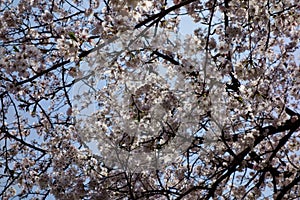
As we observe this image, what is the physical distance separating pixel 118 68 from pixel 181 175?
248cm

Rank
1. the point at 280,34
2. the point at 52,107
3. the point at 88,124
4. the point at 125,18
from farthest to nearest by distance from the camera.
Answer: the point at 52,107
the point at 280,34
the point at 88,124
the point at 125,18

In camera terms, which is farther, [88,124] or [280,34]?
[280,34]

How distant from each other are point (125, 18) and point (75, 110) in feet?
6.17

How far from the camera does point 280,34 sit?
5.64 metres

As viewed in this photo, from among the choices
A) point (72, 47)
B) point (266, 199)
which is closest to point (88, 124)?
point (72, 47)

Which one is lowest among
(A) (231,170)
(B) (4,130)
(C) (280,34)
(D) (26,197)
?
(A) (231,170)

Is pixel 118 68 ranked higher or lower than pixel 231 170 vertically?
higher

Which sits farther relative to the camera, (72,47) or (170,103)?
(170,103)

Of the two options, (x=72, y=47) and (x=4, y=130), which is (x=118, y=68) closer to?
(x=72, y=47)

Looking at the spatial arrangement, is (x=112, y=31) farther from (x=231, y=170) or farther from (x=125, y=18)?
(x=231, y=170)

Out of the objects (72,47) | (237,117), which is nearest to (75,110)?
(72,47)

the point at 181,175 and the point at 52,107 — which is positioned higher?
the point at 52,107

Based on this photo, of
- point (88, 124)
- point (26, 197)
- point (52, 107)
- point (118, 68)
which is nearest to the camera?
point (118, 68)

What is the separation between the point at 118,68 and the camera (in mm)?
4695
